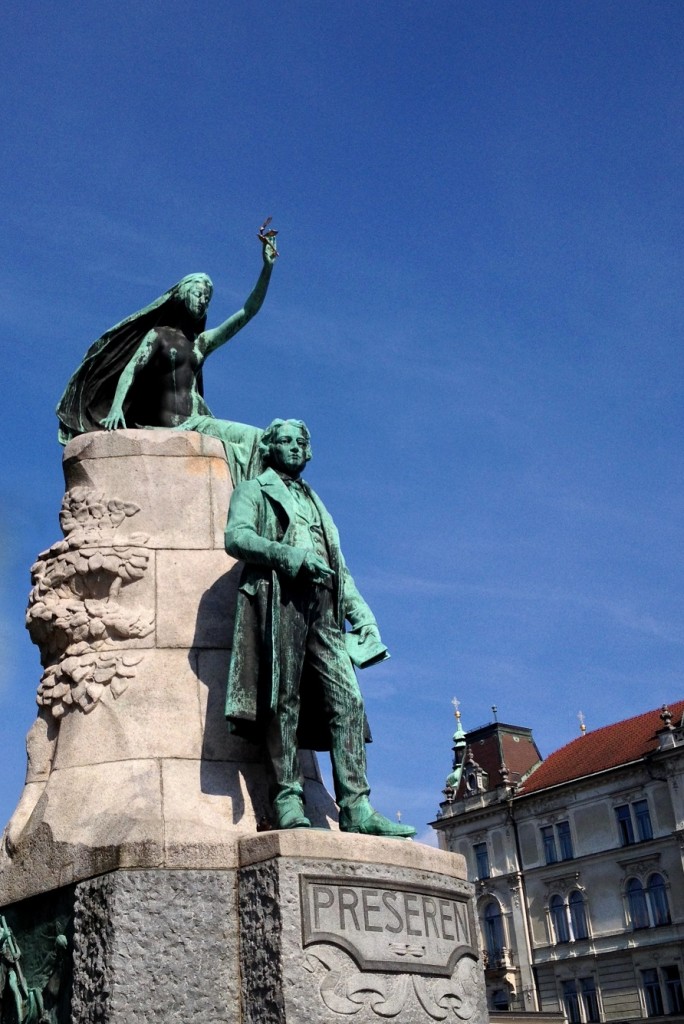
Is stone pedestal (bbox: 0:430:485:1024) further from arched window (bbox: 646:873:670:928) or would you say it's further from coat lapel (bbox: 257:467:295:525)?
arched window (bbox: 646:873:670:928)

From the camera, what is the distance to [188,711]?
6.76 metres

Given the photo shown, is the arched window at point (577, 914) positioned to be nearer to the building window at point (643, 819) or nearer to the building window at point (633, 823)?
the building window at point (633, 823)

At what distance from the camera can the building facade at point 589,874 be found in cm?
4888

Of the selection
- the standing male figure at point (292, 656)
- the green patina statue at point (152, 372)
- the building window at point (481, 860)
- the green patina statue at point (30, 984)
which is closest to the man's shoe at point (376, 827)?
the standing male figure at point (292, 656)

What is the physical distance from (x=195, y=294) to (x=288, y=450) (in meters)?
2.17

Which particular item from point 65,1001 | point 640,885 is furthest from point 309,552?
point 640,885

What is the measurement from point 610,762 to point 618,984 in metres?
9.68

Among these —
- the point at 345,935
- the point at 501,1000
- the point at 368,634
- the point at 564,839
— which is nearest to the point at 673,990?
the point at 564,839

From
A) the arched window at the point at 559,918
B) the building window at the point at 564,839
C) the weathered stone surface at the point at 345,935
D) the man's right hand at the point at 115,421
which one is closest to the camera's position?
the weathered stone surface at the point at 345,935

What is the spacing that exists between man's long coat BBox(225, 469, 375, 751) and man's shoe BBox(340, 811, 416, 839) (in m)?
0.49

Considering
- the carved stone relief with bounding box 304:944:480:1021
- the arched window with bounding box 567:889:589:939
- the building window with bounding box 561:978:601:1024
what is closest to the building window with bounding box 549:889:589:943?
the arched window with bounding box 567:889:589:939

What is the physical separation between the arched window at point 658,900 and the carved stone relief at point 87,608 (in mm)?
46681

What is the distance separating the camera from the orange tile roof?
176 feet

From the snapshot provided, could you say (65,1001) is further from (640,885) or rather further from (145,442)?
(640,885)
